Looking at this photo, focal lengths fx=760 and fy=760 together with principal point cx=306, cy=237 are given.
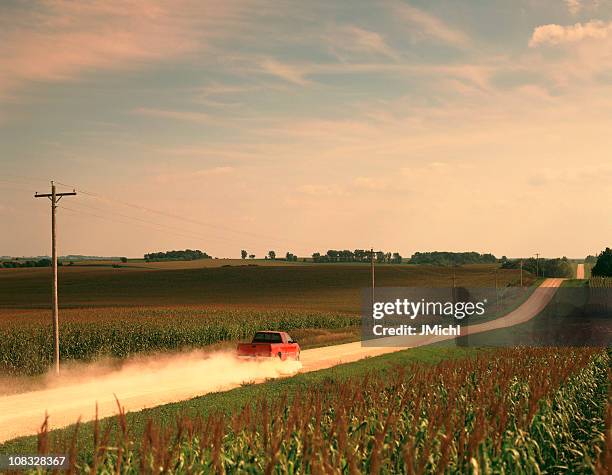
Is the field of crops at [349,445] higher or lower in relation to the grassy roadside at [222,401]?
higher

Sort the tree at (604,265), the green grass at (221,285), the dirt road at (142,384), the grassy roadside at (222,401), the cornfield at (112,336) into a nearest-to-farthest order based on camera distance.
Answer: the grassy roadside at (222,401), the dirt road at (142,384), the cornfield at (112,336), the green grass at (221,285), the tree at (604,265)

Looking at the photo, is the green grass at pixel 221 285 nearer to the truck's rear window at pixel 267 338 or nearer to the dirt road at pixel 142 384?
the dirt road at pixel 142 384

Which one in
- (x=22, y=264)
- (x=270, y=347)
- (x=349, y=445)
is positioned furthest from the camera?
(x=22, y=264)

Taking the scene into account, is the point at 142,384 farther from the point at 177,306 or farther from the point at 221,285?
the point at 221,285

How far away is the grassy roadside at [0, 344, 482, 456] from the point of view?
1588 cm

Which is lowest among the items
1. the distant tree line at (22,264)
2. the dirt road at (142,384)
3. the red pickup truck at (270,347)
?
the dirt road at (142,384)

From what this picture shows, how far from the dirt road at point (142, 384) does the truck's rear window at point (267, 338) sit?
3.95 ft

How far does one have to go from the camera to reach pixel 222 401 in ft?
74.5

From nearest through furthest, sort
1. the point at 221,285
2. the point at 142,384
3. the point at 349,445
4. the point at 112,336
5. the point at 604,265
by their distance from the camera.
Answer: the point at 349,445 < the point at 142,384 < the point at 112,336 < the point at 221,285 < the point at 604,265

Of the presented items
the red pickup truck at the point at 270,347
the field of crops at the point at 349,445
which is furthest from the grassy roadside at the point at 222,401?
the red pickup truck at the point at 270,347

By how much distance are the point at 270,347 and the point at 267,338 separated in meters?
1.86

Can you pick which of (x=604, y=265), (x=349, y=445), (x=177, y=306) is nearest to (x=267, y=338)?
(x=349, y=445)

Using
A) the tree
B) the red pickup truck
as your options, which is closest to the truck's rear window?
the red pickup truck

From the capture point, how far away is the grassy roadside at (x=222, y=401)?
52.1 feet
